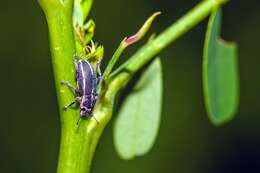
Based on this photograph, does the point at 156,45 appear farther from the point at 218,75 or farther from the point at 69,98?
the point at 218,75

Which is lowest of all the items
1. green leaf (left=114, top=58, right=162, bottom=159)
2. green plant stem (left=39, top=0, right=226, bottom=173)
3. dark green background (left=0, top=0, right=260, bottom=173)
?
dark green background (left=0, top=0, right=260, bottom=173)

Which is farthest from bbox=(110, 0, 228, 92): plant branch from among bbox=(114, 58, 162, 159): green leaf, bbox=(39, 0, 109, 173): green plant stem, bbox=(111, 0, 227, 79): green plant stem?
bbox=(114, 58, 162, 159): green leaf

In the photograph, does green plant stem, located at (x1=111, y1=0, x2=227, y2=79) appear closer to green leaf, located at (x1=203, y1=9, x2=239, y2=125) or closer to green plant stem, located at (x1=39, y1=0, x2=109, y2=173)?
green leaf, located at (x1=203, y1=9, x2=239, y2=125)

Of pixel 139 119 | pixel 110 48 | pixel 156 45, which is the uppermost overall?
pixel 156 45

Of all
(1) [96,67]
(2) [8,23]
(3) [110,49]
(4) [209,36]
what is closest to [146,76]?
(4) [209,36]

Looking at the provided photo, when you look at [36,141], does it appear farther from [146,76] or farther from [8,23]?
[146,76]

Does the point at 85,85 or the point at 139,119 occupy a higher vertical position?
the point at 85,85

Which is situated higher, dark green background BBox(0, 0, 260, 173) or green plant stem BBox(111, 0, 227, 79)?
green plant stem BBox(111, 0, 227, 79)

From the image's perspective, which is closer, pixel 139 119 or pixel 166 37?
pixel 166 37

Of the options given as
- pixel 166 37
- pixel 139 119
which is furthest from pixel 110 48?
pixel 166 37
